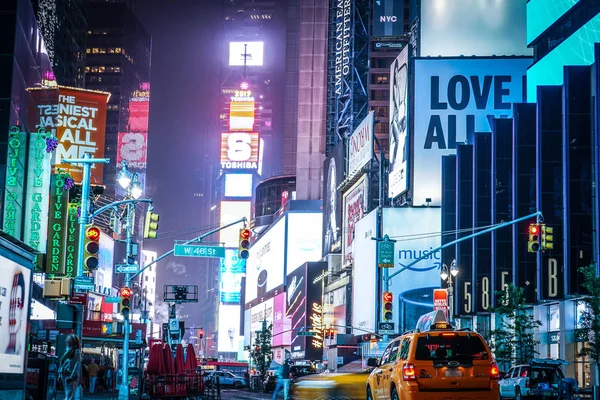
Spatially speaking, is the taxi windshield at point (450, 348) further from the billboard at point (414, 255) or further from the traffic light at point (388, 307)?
the billboard at point (414, 255)

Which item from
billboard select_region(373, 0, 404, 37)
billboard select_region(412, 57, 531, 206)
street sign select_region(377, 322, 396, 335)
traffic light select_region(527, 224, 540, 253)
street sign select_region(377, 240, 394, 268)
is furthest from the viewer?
billboard select_region(373, 0, 404, 37)

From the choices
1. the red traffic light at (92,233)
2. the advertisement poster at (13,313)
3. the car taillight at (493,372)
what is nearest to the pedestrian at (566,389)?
the car taillight at (493,372)

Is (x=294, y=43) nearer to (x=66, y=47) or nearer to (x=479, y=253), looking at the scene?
(x=66, y=47)

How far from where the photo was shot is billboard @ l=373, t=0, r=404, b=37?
10756 cm

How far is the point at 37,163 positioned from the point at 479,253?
27421mm

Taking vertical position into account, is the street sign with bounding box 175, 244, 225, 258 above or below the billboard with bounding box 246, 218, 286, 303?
below

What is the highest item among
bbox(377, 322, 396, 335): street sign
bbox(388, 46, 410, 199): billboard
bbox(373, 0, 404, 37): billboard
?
bbox(373, 0, 404, 37): billboard

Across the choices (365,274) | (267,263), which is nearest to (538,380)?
(365,274)

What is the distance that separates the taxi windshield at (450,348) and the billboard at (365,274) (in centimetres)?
5418

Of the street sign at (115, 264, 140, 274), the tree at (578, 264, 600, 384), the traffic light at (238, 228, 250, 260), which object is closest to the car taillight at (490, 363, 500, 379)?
the traffic light at (238, 228, 250, 260)

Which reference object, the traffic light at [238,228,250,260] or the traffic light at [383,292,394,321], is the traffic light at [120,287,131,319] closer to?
the traffic light at [238,228,250,260]

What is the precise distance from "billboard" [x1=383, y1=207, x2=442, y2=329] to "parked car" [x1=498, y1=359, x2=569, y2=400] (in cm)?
4019

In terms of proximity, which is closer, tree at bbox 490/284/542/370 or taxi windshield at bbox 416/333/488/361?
taxi windshield at bbox 416/333/488/361

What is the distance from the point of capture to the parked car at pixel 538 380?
3322cm
